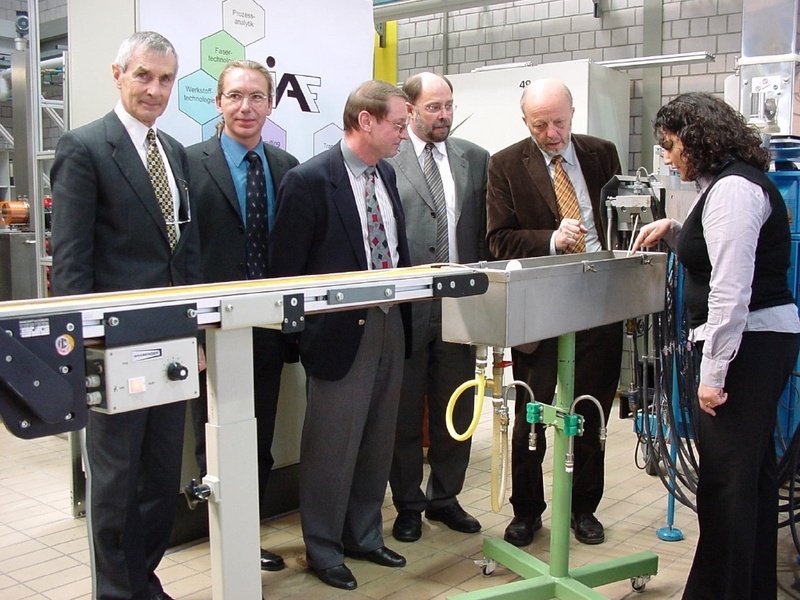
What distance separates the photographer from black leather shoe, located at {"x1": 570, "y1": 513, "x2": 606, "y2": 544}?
3.20 metres

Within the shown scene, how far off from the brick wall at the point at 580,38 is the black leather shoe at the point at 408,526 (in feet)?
11.9

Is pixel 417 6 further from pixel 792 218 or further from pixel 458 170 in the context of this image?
pixel 792 218

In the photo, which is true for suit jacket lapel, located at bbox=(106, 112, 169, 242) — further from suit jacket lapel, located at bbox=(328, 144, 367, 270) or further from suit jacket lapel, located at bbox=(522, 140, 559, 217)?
suit jacket lapel, located at bbox=(522, 140, 559, 217)

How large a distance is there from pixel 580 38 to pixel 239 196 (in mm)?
4054

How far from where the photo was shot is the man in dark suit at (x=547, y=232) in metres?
3.05

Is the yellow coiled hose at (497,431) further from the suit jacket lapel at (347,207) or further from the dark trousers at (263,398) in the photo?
the dark trousers at (263,398)

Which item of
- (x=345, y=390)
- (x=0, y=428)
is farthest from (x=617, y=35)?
(x=0, y=428)

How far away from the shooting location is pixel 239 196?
2.96m

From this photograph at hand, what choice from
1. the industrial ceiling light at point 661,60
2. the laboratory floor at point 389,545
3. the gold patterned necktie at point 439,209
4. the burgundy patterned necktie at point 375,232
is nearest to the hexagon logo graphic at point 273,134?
the gold patterned necktie at point 439,209

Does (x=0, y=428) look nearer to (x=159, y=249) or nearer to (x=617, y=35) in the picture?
(x=159, y=249)

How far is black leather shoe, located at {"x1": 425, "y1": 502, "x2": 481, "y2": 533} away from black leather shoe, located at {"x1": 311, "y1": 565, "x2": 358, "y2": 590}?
2.02 feet

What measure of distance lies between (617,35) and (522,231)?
3558 millimetres

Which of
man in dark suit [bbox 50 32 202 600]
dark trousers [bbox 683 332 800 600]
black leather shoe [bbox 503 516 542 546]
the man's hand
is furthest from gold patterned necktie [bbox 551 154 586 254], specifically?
man in dark suit [bbox 50 32 202 600]

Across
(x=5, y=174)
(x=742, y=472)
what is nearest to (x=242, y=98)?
(x=742, y=472)
